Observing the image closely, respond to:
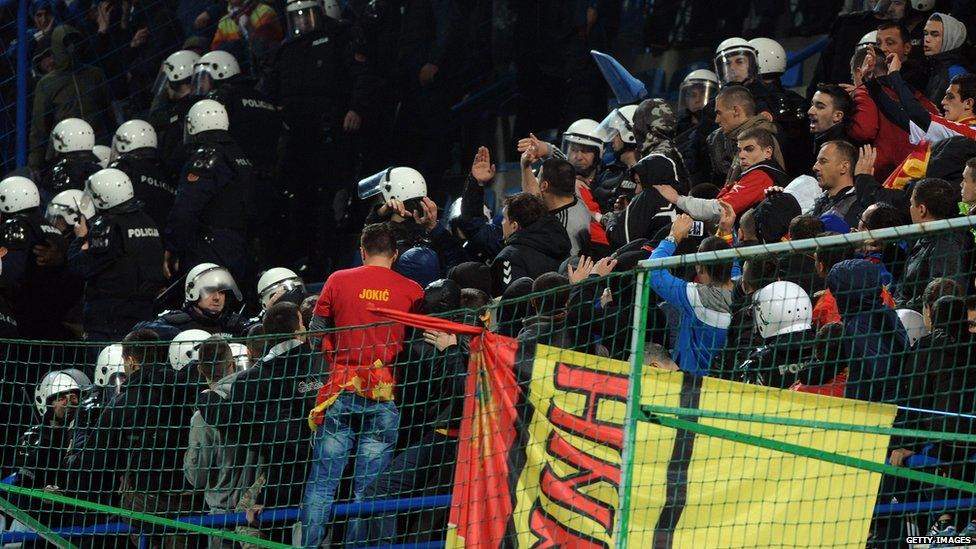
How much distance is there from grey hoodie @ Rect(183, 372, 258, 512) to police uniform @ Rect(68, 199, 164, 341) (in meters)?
4.32

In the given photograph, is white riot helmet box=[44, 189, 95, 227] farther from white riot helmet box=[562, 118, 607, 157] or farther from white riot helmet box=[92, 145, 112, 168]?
white riot helmet box=[562, 118, 607, 157]

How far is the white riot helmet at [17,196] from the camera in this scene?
13141 mm

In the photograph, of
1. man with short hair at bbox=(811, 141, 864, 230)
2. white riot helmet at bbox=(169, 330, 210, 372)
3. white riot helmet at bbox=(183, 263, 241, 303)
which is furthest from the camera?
white riot helmet at bbox=(183, 263, 241, 303)

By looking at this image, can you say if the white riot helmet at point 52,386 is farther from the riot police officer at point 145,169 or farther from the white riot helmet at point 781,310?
the white riot helmet at point 781,310

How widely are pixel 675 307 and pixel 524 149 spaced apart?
3214mm

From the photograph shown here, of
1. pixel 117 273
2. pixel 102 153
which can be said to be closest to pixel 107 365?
pixel 117 273

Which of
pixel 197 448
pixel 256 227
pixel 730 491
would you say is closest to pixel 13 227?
pixel 256 227

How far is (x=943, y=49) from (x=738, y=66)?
1.27 m

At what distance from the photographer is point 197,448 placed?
773cm

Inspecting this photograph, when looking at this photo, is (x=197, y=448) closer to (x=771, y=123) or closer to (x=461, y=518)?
(x=461, y=518)

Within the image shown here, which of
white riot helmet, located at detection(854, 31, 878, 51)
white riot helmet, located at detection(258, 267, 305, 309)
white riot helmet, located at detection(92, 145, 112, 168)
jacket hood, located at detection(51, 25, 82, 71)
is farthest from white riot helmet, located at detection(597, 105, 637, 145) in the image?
jacket hood, located at detection(51, 25, 82, 71)

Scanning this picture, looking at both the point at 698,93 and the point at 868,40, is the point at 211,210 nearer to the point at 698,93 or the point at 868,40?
the point at 698,93

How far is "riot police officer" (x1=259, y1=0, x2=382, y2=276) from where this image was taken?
13906 mm

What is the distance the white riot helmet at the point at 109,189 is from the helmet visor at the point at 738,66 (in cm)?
446
